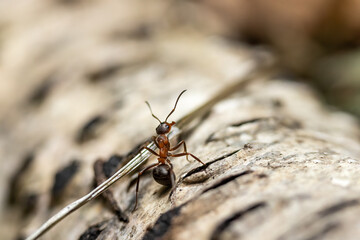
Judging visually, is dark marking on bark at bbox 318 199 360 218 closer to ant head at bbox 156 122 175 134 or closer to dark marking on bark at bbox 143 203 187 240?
dark marking on bark at bbox 143 203 187 240

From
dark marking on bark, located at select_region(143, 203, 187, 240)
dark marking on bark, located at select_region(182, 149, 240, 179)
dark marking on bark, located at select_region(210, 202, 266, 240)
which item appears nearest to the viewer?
dark marking on bark, located at select_region(210, 202, 266, 240)

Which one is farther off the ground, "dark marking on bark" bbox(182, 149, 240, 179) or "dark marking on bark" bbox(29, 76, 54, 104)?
"dark marking on bark" bbox(29, 76, 54, 104)

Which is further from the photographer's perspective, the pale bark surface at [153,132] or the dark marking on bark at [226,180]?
the dark marking on bark at [226,180]

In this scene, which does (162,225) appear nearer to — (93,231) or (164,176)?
(164,176)

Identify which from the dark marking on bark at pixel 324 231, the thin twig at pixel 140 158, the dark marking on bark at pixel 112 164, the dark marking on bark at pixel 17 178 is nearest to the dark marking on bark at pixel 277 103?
the thin twig at pixel 140 158

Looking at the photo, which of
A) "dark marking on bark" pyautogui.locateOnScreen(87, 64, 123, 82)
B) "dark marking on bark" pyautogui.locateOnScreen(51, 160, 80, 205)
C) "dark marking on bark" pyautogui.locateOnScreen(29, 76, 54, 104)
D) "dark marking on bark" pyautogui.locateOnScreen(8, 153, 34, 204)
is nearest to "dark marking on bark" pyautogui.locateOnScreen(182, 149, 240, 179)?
"dark marking on bark" pyautogui.locateOnScreen(51, 160, 80, 205)

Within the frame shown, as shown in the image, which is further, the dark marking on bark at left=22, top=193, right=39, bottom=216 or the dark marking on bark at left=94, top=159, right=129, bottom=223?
the dark marking on bark at left=22, top=193, right=39, bottom=216

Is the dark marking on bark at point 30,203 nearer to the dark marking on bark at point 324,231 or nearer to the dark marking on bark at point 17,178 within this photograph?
the dark marking on bark at point 17,178
